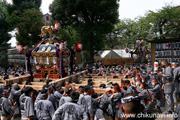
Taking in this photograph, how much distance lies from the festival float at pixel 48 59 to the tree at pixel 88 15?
11.9 meters

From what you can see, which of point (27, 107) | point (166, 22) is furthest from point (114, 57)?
point (27, 107)

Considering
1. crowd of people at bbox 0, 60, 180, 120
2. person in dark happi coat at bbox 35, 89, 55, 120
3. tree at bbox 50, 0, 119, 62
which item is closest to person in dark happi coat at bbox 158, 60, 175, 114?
crowd of people at bbox 0, 60, 180, 120

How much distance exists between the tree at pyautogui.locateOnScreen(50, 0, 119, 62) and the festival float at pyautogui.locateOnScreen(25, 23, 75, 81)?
1190 centimetres

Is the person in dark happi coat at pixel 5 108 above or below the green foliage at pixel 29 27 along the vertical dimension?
below

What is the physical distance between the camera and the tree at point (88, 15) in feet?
73.5

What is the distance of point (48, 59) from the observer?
9.98 m

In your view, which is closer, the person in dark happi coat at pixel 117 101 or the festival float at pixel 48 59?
the person in dark happi coat at pixel 117 101

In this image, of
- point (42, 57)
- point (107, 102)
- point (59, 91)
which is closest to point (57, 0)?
point (42, 57)

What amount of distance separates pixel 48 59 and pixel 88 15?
615 inches

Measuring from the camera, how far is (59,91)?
6.19 m

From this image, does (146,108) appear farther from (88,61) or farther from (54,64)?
(88,61)

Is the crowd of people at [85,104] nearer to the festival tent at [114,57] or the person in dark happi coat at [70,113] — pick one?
the person in dark happi coat at [70,113]

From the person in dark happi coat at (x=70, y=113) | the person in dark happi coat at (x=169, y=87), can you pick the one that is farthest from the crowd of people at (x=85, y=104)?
the person in dark happi coat at (x=169, y=87)

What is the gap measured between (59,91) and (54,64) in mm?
4090
